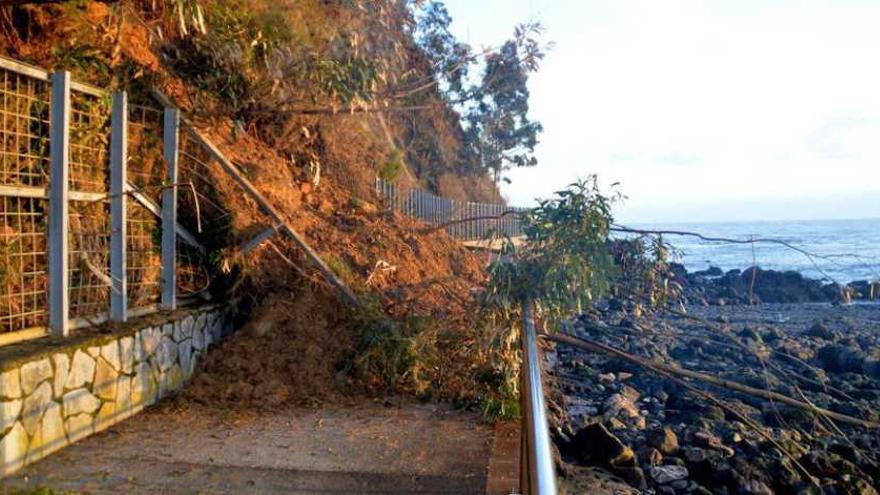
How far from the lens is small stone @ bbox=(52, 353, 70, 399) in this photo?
17.4 feet

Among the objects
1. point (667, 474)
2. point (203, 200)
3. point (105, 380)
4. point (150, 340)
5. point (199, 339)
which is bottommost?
point (667, 474)

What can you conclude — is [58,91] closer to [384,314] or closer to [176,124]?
[176,124]

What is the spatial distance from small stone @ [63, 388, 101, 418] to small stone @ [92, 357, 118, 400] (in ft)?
0.25

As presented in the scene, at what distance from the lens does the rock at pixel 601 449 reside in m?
6.70

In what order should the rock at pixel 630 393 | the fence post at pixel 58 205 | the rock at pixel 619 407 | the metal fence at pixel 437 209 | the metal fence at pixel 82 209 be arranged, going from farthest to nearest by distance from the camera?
the metal fence at pixel 437 209
the rock at pixel 630 393
the rock at pixel 619 407
the fence post at pixel 58 205
the metal fence at pixel 82 209

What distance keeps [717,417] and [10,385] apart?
812 cm

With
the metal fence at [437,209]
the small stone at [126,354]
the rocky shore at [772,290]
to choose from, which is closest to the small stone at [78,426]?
the small stone at [126,354]

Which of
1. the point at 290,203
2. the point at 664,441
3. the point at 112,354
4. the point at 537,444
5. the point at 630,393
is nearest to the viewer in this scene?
the point at 537,444

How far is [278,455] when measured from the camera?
545 cm

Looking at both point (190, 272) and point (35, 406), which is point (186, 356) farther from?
point (35, 406)

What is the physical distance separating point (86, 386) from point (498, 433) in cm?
302

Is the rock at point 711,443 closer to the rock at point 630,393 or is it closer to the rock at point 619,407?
the rock at point 619,407

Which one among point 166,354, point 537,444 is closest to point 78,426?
point 166,354

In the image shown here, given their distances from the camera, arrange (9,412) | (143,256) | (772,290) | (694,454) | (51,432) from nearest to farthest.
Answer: (9,412) → (51,432) → (143,256) → (694,454) → (772,290)
